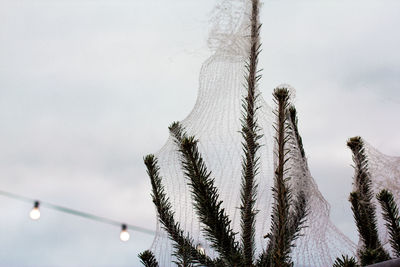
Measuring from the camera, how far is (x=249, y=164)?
149 cm

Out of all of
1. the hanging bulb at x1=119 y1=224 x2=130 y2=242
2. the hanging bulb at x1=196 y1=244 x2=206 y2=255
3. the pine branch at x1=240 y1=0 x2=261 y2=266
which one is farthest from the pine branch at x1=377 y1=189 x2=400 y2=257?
the hanging bulb at x1=119 y1=224 x2=130 y2=242

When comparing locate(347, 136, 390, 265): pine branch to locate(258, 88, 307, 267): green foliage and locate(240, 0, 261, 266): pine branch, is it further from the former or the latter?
locate(240, 0, 261, 266): pine branch

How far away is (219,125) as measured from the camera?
1632 millimetres

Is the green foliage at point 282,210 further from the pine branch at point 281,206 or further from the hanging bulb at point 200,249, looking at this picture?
the hanging bulb at point 200,249

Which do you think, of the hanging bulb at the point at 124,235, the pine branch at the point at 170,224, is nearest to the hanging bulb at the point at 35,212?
the hanging bulb at the point at 124,235

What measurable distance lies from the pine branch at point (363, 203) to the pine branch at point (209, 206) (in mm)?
559

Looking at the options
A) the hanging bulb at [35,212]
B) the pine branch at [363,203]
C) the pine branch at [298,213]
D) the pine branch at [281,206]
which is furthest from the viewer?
the hanging bulb at [35,212]

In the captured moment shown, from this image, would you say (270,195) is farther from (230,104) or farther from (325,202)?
(230,104)


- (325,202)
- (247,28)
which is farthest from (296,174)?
(247,28)

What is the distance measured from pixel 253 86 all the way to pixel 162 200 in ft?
1.98

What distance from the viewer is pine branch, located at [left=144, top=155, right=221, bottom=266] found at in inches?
63.1

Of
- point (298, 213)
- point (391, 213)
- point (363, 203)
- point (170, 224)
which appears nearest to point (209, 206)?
point (170, 224)

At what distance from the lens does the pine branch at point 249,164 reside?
143cm

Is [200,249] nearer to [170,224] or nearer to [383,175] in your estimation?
[170,224]
